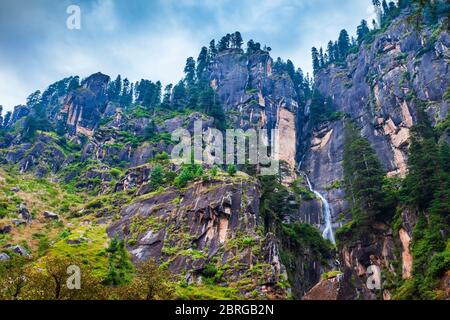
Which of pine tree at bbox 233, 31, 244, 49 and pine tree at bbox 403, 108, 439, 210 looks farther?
pine tree at bbox 233, 31, 244, 49

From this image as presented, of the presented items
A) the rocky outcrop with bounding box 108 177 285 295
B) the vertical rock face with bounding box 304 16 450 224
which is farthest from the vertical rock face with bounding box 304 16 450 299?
the rocky outcrop with bounding box 108 177 285 295

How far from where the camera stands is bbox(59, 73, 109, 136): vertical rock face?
129875 millimetres

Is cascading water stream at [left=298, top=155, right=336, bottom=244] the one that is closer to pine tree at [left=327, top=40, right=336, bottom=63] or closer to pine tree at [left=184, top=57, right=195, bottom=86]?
pine tree at [left=327, top=40, right=336, bottom=63]

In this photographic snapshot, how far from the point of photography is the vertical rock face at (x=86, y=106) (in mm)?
129875

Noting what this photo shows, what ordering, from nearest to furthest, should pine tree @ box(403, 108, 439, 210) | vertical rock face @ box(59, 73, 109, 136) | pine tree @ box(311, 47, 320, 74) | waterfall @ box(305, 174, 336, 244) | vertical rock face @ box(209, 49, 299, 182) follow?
1. pine tree @ box(403, 108, 439, 210)
2. waterfall @ box(305, 174, 336, 244)
3. vertical rock face @ box(209, 49, 299, 182)
4. vertical rock face @ box(59, 73, 109, 136)
5. pine tree @ box(311, 47, 320, 74)

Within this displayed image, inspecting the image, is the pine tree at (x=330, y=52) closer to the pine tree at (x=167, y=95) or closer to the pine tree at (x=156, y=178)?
the pine tree at (x=167, y=95)

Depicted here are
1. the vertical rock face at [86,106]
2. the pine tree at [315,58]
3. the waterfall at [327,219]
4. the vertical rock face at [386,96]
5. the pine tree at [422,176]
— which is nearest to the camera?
the pine tree at [422,176]

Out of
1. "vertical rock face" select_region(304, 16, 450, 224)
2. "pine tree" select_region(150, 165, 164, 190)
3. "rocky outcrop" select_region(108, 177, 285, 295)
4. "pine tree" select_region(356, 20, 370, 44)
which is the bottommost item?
"rocky outcrop" select_region(108, 177, 285, 295)

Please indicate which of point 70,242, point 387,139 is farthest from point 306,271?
point 387,139

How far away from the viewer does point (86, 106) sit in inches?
5276

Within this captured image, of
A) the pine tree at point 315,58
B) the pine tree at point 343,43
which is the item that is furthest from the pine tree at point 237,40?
the pine tree at point 343,43

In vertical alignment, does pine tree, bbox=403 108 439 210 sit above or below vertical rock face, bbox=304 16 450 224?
below
